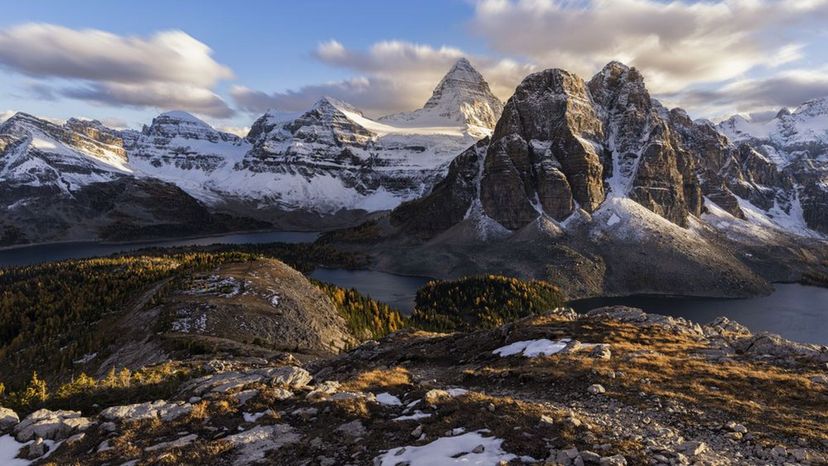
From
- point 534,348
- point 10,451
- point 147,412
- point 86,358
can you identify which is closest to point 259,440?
point 147,412

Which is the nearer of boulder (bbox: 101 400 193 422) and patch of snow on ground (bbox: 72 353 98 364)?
boulder (bbox: 101 400 193 422)

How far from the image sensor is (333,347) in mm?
70500

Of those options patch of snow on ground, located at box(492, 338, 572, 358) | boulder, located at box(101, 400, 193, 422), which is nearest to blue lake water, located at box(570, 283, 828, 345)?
patch of snow on ground, located at box(492, 338, 572, 358)

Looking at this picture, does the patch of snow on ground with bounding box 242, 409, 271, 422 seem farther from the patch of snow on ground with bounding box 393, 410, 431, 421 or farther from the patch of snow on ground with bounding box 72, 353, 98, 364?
the patch of snow on ground with bounding box 72, 353, 98, 364

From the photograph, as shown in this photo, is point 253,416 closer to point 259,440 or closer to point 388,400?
point 259,440

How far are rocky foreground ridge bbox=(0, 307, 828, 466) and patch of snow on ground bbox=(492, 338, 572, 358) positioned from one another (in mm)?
365

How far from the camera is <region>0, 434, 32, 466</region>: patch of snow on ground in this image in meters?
18.4

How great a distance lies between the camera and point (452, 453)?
1609 centimetres

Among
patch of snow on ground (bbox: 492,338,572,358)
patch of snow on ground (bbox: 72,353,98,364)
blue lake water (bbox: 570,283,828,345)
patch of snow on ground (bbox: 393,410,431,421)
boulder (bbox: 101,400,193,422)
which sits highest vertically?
patch of snow on ground (bbox: 393,410,431,421)

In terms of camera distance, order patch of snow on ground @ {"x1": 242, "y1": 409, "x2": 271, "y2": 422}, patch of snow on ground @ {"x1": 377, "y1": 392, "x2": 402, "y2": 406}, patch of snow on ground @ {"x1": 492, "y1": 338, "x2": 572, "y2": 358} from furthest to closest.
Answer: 1. patch of snow on ground @ {"x1": 492, "y1": 338, "x2": 572, "y2": 358}
2. patch of snow on ground @ {"x1": 377, "y1": 392, "x2": 402, "y2": 406}
3. patch of snow on ground @ {"x1": 242, "y1": 409, "x2": 271, "y2": 422}

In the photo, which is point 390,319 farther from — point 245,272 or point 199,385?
point 199,385

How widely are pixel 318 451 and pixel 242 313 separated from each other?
5217 cm

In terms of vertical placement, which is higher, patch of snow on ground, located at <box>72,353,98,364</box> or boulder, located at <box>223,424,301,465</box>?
boulder, located at <box>223,424,301,465</box>

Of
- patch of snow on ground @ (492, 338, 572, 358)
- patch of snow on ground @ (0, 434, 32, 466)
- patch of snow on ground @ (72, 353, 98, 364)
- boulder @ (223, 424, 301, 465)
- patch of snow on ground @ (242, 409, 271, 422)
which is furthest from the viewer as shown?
patch of snow on ground @ (72, 353, 98, 364)
